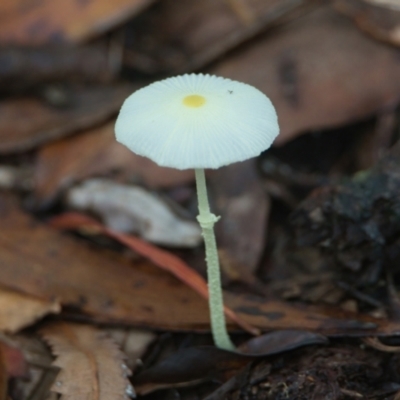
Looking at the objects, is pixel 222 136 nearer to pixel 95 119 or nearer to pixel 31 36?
pixel 95 119

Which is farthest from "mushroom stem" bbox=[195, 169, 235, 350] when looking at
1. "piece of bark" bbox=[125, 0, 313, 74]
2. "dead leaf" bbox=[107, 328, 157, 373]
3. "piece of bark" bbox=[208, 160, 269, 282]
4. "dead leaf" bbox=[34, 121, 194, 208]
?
"piece of bark" bbox=[125, 0, 313, 74]

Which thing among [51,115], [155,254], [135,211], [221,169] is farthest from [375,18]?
[51,115]

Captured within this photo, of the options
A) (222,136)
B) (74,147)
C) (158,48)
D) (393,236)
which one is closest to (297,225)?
(393,236)

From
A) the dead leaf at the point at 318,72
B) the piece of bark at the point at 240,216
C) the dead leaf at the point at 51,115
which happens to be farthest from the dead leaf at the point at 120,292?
the dead leaf at the point at 318,72

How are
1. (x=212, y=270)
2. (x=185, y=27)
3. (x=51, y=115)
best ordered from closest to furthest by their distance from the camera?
(x=212, y=270)
(x=51, y=115)
(x=185, y=27)

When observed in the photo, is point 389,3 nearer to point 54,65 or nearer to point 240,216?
point 240,216

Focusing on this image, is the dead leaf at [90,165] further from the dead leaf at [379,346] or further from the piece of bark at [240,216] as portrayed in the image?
the dead leaf at [379,346]
